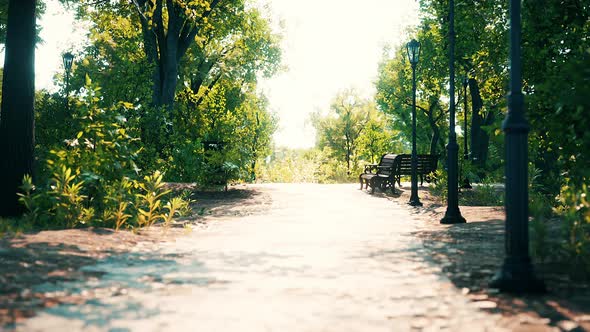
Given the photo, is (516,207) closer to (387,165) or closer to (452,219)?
(452,219)

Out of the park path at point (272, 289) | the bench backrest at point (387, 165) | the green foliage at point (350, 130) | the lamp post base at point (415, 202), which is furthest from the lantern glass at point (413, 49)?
the green foliage at point (350, 130)

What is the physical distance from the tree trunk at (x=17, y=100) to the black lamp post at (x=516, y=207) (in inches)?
375

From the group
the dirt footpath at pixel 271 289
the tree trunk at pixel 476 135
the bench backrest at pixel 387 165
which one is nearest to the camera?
the dirt footpath at pixel 271 289

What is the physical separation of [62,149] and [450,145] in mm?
7930

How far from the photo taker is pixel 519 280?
5.54 m

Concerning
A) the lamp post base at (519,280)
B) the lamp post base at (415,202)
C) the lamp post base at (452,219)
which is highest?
the lamp post base at (415,202)

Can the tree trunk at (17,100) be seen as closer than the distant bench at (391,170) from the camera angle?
Yes

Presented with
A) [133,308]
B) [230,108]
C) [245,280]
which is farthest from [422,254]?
[230,108]

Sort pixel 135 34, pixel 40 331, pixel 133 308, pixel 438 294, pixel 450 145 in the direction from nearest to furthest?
pixel 40 331, pixel 133 308, pixel 438 294, pixel 450 145, pixel 135 34

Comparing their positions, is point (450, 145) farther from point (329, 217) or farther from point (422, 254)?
point (422, 254)

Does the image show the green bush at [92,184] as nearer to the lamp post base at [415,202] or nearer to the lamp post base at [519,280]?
the lamp post base at [519,280]

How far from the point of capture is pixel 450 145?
12391mm

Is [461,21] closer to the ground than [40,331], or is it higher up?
higher up

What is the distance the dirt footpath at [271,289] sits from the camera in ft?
15.0
